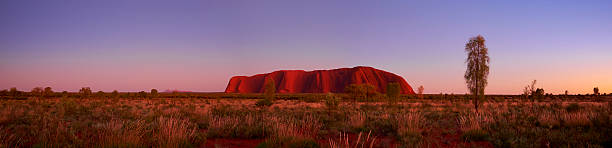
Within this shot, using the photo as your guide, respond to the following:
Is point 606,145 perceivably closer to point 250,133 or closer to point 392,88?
point 250,133

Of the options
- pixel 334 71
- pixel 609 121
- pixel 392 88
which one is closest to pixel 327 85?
pixel 334 71

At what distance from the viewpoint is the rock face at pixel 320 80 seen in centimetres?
12106

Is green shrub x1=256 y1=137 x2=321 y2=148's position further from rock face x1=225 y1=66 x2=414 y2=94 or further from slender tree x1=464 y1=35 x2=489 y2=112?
rock face x1=225 y1=66 x2=414 y2=94

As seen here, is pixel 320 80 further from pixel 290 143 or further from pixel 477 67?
pixel 290 143

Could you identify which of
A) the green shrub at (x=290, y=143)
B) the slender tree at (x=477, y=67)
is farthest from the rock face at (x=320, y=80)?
the green shrub at (x=290, y=143)

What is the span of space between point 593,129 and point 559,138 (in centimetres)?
235

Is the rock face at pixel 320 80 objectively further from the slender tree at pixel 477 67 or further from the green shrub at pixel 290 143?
the green shrub at pixel 290 143

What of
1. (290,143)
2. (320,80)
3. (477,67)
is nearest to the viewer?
(290,143)

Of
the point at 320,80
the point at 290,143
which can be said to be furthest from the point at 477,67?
the point at 320,80

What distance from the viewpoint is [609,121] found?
27.0 ft

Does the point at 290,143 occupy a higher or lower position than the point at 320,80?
lower

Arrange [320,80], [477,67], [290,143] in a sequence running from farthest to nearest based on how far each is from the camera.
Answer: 1. [320,80]
2. [477,67]
3. [290,143]

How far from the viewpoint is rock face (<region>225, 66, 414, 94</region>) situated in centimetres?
12106

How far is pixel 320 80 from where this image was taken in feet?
428
